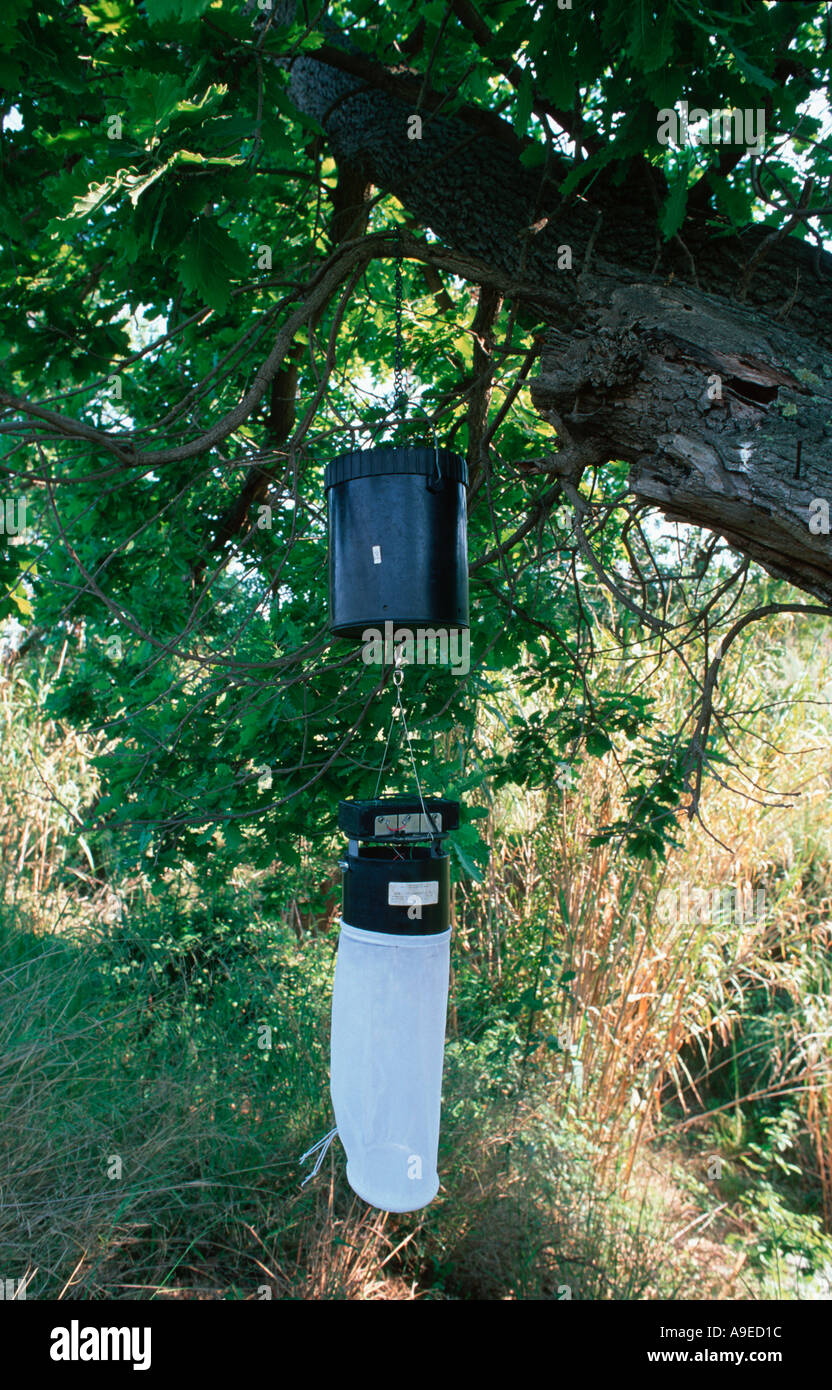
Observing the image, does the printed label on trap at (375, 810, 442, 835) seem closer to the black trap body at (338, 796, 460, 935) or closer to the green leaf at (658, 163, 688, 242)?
the black trap body at (338, 796, 460, 935)

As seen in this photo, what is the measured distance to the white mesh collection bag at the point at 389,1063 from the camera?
1.20 metres

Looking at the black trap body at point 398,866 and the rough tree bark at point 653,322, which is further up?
the rough tree bark at point 653,322

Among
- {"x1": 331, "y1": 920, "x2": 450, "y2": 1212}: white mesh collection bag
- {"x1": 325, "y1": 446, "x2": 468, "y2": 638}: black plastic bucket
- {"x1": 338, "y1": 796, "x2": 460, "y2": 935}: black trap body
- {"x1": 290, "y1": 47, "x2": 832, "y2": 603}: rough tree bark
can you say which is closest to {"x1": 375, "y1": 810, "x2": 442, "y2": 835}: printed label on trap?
{"x1": 338, "y1": 796, "x2": 460, "y2": 935}: black trap body

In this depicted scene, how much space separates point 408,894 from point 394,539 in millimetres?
531

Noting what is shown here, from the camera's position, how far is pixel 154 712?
8.89 feet

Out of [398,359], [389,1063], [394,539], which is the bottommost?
[389,1063]

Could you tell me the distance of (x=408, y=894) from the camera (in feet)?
3.96

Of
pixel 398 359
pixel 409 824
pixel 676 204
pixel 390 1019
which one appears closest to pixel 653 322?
pixel 676 204

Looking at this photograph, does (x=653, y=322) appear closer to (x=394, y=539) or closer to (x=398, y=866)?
(x=394, y=539)

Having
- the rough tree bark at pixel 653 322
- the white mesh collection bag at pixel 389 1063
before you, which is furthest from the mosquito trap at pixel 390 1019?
the rough tree bark at pixel 653 322

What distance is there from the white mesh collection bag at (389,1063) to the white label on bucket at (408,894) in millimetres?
45

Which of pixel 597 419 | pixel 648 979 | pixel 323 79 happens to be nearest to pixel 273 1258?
pixel 648 979

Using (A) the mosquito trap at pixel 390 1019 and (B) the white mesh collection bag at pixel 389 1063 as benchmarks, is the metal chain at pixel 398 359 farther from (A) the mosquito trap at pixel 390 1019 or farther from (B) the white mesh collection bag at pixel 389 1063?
(B) the white mesh collection bag at pixel 389 1063

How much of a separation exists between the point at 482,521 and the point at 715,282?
4.08 feet
